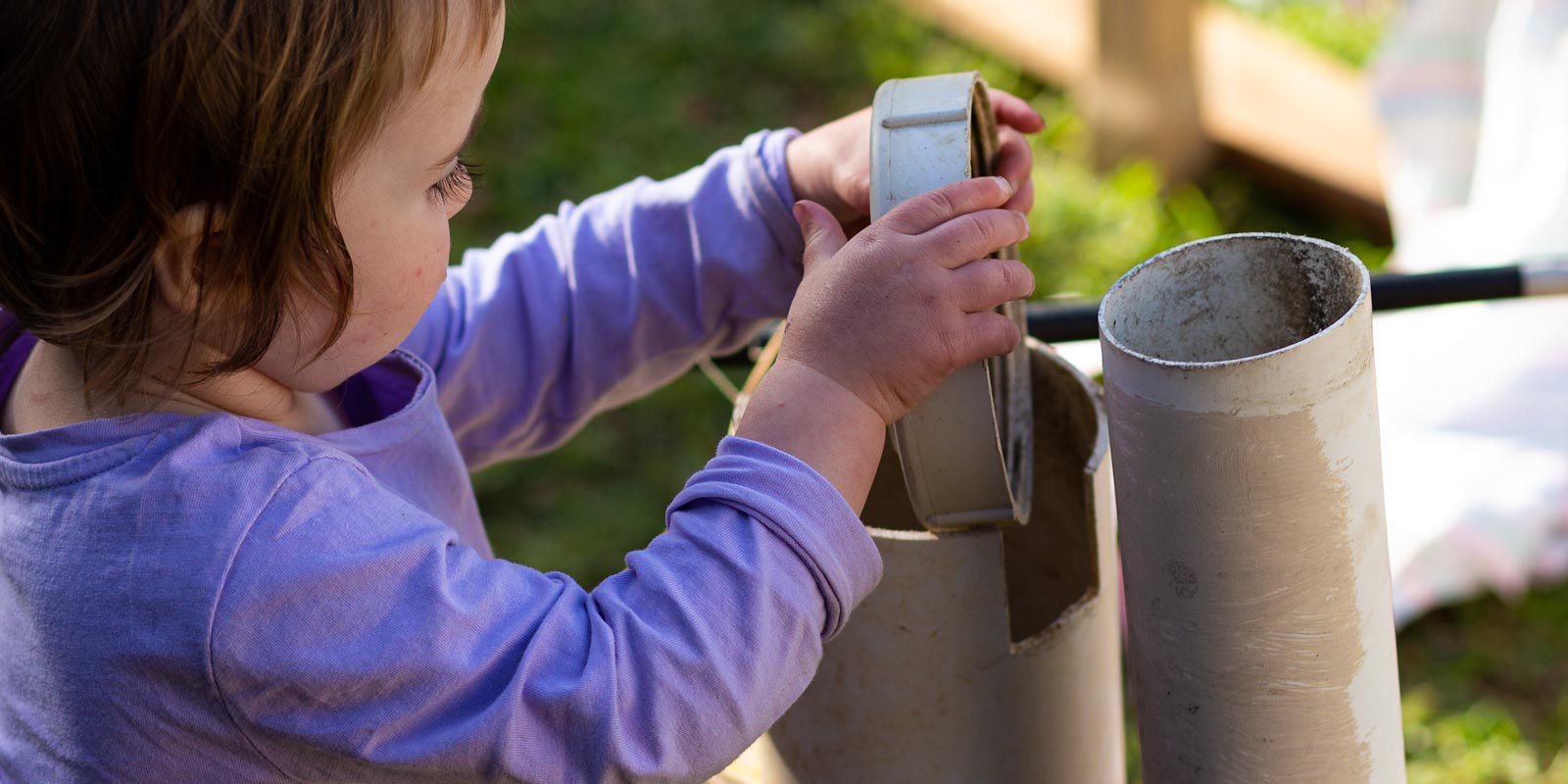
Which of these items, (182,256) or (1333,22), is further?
(1333,22)

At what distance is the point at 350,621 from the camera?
0.69 m

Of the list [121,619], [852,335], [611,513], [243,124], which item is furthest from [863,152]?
[611,513]

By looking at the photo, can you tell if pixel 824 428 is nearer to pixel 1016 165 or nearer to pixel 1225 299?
pixel 1225 299

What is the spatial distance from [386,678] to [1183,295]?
399 mm

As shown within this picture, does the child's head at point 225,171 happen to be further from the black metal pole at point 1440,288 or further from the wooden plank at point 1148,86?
the wooden plank at point 1148,86

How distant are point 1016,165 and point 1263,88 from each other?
183cm

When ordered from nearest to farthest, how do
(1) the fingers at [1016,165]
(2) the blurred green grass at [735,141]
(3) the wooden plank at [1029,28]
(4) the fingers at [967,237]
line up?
(4) the fingers at [967,237]
(1) the fingers at [1016,165]
(2) the blurred green grass at [735,141]
(3) the wooden plank at [1029,28]

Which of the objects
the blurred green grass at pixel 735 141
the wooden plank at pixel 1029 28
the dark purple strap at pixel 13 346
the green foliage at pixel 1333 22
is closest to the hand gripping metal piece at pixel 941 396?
the dark purple strap at pixel 13 346

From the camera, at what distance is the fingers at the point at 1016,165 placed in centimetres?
96

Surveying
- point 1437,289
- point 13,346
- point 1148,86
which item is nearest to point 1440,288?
point 1437,289

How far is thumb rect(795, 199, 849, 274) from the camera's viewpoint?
0.80 meters

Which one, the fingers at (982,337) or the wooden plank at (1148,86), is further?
the wooden plank at (1148,86)

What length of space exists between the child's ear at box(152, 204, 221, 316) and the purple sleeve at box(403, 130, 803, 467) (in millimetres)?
323

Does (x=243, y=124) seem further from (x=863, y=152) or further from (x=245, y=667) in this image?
(x=863, y=152)
